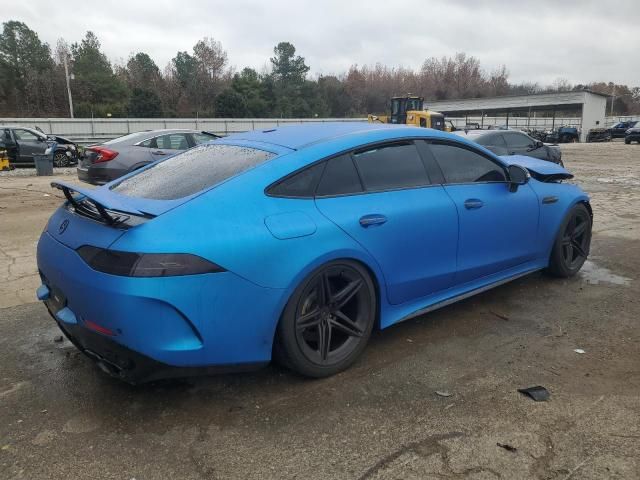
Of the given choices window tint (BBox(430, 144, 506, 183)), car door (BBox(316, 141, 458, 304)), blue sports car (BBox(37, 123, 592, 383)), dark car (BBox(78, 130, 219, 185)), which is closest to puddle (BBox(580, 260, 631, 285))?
blue sports car (BBox(37, 123, 592, 383))

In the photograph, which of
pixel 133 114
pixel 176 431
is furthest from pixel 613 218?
pixel 133 114

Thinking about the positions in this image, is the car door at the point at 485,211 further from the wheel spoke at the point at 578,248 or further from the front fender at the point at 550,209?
the wheel spoke at the point at 578,248

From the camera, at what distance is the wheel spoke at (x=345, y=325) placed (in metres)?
3.13

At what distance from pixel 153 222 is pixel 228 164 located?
0.76 metres

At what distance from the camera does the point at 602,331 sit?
3.85 m

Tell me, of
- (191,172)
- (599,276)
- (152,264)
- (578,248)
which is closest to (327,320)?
(152,264)

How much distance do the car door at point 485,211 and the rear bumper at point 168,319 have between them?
1698 mm

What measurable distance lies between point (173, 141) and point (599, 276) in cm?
868

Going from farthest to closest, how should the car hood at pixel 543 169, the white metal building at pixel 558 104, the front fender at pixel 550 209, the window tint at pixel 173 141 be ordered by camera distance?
the white metal building at pixel 558 104
the window tint at pixel 173 141
the car hood at pixel 543 169
the front fender at pixel 550 209

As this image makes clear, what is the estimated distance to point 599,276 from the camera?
521 centimetres

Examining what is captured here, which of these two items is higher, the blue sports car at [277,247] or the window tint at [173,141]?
the window tint at [173,141]

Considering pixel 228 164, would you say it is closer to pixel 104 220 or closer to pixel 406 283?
pixel 104 220

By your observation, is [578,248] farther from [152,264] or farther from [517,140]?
[517,140]

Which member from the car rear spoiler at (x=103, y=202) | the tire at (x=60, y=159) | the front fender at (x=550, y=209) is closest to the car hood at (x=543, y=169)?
the front fender at (x=550, y=209)
